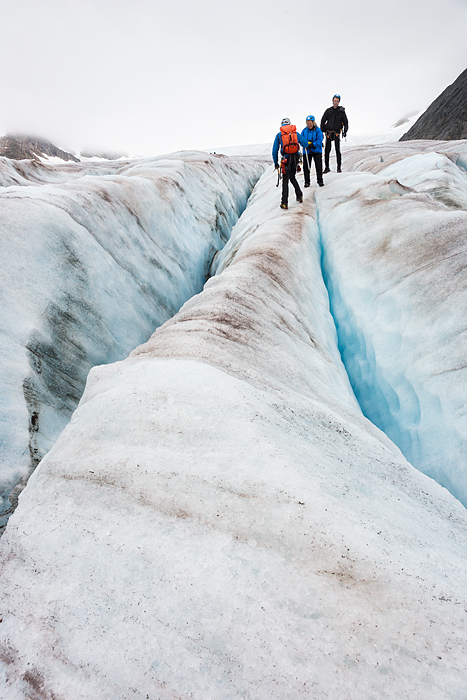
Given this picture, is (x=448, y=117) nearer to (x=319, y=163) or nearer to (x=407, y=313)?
(x=319, y=163)

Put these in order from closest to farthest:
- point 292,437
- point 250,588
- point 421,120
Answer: point 250,588 < point 292,437 < point 421,120

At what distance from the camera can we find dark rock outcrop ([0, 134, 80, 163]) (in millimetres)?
47281

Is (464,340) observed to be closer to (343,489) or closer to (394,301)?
(394,301)

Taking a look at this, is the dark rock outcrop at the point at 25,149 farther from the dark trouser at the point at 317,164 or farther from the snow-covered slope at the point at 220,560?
the snow-covered slope at the point at 220,560

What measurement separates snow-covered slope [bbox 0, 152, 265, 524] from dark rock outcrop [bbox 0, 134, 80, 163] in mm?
52882

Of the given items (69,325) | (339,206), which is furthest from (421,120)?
(69,325)

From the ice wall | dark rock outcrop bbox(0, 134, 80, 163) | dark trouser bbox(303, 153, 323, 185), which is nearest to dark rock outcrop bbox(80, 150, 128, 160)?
dark rock outcrop bbox(0, 134, 80, 163)

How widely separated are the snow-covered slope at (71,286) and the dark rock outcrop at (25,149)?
52882 millimetres

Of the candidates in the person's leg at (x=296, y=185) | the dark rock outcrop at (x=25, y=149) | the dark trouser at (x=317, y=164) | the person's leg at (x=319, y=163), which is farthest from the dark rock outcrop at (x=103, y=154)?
the person's leg at (x=296, y=185)

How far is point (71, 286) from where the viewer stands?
4508 millimetres

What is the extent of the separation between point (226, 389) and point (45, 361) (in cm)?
260

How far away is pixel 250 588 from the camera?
1280 mm

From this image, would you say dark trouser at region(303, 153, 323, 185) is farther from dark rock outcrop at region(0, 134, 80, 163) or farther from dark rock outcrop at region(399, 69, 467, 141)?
dark rock outcrop at region(0, 134, 80, 163)

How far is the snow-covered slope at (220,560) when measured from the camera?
3.71 ft
